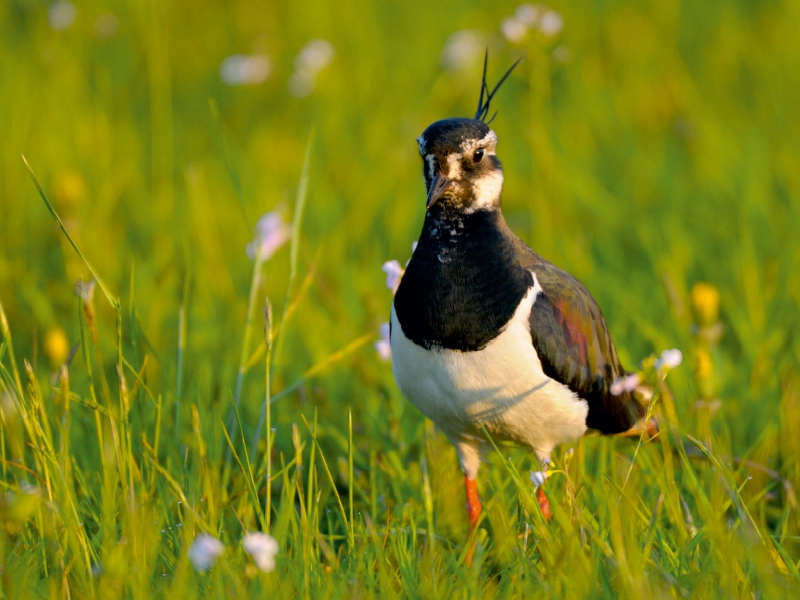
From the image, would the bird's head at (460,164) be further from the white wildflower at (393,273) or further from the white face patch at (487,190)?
the white wildflower at (393,273)

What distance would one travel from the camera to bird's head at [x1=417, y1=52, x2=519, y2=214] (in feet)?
10.0

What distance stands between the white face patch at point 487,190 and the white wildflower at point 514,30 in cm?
118

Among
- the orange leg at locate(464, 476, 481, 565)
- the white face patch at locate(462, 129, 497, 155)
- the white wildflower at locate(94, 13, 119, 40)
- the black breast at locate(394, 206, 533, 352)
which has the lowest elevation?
the orange leg at locate(464, 476, 481, 565)

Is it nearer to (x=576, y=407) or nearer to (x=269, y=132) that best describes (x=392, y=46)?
(x=269, y=132)

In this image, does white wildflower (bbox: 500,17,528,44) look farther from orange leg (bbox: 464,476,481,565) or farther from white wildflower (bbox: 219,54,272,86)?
white wildflower (bbox: 219,54,272,86)

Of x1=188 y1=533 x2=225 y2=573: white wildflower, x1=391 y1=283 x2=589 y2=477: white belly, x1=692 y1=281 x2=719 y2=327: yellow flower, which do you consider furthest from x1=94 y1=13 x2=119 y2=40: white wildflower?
x1=188 y1=533 x2=225 y2=573: white wildflower

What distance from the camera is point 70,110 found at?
6000 millimetres

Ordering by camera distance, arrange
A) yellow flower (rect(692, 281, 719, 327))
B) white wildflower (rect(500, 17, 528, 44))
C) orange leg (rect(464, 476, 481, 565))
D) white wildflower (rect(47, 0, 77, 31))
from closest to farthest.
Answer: orange leg (rect(464, 476, 481, 565)) → yellow flower (rect(692, 281, 719, 327)) → white wildflower (rect(500, 17, 528, 44)) → white wildflower (rect(47, 0, 77, 31))

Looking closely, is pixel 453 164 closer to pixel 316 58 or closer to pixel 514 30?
pixel 514 30

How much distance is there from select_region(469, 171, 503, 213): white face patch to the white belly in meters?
0.33

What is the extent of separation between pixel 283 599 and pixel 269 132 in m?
4.62

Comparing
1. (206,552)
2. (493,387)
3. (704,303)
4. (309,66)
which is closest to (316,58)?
(309,66)

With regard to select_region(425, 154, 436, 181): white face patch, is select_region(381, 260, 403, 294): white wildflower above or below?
below

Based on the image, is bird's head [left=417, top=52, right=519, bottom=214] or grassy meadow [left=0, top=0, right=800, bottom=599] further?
bird's head [left=417, top=52, right=519, bottom=214]
